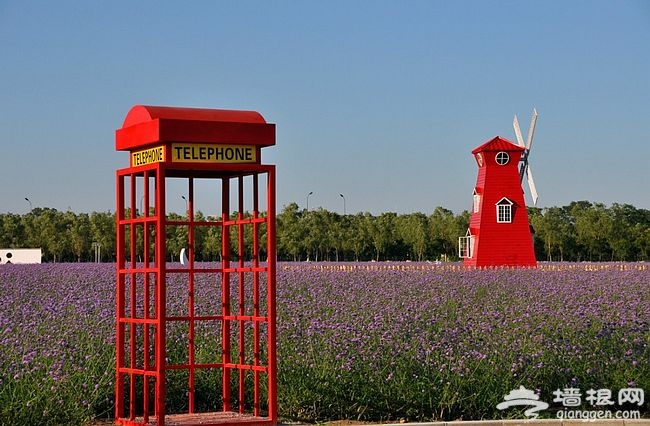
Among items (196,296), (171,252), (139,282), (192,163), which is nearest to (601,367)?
(192,163)

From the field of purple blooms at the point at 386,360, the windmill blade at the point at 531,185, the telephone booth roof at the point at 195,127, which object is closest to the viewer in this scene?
the telephone booth roof at the point at 195,127

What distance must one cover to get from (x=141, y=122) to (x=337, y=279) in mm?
14665

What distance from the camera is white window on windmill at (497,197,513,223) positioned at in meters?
42.1

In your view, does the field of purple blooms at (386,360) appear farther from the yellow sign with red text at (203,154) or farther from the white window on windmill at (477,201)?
the white window on windmill at (477,201)

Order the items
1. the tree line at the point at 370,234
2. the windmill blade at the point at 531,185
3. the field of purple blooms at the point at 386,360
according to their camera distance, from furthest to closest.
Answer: the tree line at the point at 370,234 → the windmill blade at the point at 531,185 → the field of purple blooms at the point at 386,360

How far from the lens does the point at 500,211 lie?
42.2 m

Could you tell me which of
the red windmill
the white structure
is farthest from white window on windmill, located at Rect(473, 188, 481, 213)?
the white structure

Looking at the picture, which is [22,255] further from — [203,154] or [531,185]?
[203,154]

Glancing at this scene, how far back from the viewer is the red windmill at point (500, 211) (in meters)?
41.9

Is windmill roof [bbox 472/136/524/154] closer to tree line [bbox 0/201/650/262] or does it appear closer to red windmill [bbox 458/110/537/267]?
red windmill [bbox 458/110/537/267]

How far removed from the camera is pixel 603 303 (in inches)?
572
